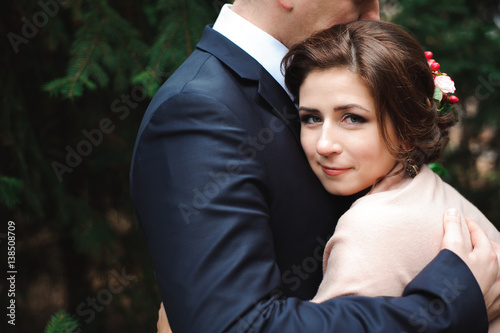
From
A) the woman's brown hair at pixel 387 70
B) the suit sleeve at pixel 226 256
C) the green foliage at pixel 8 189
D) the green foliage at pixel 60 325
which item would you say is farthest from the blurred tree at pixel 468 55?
the green foliage at pixel 60 325

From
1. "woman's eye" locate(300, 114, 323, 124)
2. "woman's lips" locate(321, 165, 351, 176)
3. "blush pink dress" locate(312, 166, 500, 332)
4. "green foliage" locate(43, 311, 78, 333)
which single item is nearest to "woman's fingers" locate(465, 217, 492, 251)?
"blush pink dress" locate(312, 166, 500, 332)

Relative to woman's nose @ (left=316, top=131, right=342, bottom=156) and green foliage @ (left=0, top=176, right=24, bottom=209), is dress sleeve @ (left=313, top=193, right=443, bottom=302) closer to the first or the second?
woman's nose @ (left=316, top=131, right=342, bottom=156)

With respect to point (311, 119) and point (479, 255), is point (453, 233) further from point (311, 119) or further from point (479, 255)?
point (311, 119)

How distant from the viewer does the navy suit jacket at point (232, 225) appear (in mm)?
1316

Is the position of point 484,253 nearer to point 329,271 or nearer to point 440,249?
point 440,249

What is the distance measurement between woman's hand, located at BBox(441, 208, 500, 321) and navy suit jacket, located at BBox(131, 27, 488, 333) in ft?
0.17

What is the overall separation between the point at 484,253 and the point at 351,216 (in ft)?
1.38

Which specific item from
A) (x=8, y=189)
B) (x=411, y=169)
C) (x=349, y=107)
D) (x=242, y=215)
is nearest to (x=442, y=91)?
(x=411, y=169)

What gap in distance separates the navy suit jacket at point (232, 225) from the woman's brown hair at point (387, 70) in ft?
0.73

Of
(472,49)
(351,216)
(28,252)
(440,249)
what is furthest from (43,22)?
(472,49)

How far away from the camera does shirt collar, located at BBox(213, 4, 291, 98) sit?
1.75 meters

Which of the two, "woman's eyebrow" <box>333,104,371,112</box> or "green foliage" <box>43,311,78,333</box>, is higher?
"woman's eyebrow" <box>333,104,371,112</box>

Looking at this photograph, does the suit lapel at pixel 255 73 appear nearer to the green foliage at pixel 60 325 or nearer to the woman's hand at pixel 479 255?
the woman's hand at pixel 479 255

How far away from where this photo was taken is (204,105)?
147cm
